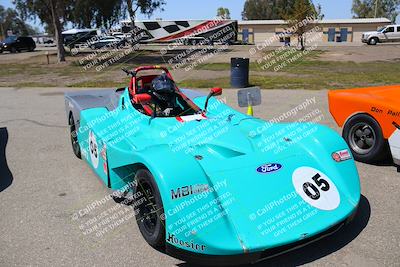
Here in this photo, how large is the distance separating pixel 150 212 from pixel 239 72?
10.5 meters

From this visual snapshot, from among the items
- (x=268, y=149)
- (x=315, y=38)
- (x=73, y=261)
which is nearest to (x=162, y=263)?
(x=73, y=261)

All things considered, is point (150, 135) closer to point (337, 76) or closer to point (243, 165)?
point (243, 165)

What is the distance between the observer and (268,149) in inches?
154

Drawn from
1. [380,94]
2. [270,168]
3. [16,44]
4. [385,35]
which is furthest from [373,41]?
[270,168]

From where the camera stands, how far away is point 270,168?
360cm

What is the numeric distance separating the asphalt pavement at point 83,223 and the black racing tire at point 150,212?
141 mm

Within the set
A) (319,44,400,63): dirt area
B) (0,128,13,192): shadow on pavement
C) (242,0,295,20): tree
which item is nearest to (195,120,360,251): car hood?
(0,128,13,192): shadow on pavement

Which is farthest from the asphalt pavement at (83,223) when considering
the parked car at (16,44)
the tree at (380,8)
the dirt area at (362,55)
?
the tree at (380,8)

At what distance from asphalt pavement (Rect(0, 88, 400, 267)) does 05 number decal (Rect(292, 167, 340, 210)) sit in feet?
1.26

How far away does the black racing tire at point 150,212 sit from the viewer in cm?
327

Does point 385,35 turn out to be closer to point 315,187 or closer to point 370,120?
point 370,120

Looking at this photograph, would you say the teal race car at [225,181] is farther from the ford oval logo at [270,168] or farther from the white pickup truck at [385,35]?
the white pickup truck at [385,35]

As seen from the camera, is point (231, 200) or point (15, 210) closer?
point (231, 200)

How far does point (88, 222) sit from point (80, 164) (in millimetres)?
2015
